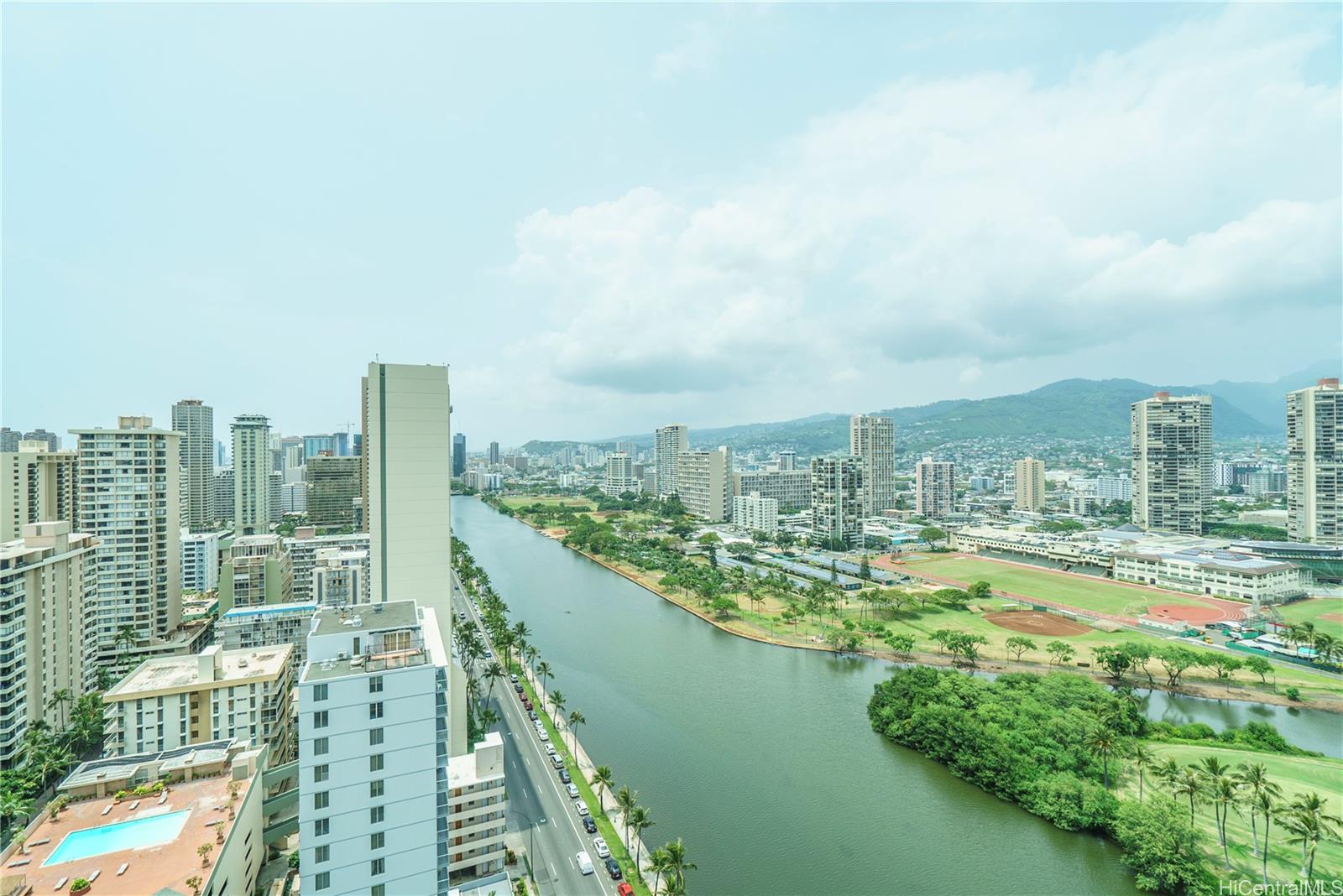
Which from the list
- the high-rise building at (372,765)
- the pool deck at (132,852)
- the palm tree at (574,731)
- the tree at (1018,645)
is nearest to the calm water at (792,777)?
the palm tree at (574,731)

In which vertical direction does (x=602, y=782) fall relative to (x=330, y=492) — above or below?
below

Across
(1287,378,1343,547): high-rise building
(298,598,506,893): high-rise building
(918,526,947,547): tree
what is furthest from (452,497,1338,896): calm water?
(1287,378,1343,547): high-rise building

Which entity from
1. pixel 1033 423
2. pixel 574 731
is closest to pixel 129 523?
pixel 574 731

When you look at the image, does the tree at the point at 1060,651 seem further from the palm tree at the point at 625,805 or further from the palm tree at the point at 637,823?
the palm tree at the point at 637,823

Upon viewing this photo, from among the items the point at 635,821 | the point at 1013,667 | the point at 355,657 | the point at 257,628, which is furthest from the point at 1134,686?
the point at 257,628

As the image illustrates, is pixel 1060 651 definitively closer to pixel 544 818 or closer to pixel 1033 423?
pixel 544 818

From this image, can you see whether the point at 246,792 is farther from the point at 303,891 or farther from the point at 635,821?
the point at 635,821
